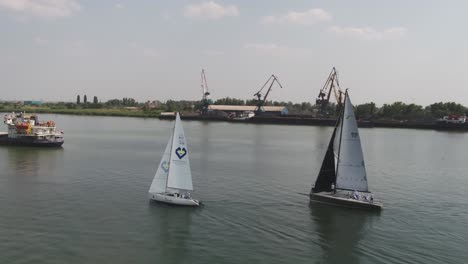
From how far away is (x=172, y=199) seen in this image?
34375 millimetres

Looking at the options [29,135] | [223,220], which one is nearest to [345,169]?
[223,220]

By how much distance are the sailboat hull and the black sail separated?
55 cm

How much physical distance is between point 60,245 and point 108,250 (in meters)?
3.03

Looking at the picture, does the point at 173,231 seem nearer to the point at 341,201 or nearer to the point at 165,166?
the point at 165,166

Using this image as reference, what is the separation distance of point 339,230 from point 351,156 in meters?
7.97

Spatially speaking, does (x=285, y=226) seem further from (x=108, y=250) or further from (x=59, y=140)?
(x=59, y=140)

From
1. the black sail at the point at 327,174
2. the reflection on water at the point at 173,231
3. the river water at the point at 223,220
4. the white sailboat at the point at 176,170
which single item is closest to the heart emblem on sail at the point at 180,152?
the white sailboat at the point at 176,170

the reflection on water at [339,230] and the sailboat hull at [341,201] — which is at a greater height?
the sailboat hull at [341,201]

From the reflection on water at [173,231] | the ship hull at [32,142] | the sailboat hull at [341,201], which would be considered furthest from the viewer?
the ship hull at [32,142]

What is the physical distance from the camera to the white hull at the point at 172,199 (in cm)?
3409

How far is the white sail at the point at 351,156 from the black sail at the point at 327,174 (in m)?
0.75

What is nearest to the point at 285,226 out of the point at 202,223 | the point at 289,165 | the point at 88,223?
the point at 202,223

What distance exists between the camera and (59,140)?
245 feet

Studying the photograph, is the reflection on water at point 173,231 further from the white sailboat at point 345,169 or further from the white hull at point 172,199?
the white sailboat at point 345,169
